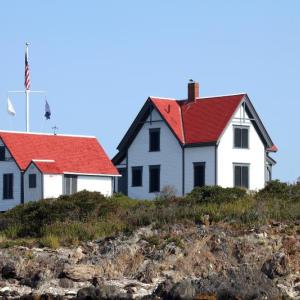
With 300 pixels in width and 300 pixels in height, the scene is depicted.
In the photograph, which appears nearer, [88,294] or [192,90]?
[88,294]

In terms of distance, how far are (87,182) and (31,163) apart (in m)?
3.84

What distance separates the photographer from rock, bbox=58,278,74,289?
2858 centimetres

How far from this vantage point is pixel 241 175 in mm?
57406

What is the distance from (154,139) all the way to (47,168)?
6380mm

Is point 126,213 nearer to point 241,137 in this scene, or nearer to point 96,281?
point 96,281

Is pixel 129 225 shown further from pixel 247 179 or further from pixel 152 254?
pixel 247 179

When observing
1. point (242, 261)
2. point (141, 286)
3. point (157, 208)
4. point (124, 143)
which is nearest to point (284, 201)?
point (157, 208)

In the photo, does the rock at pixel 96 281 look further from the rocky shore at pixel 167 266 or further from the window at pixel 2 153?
the window at pixel 2 153

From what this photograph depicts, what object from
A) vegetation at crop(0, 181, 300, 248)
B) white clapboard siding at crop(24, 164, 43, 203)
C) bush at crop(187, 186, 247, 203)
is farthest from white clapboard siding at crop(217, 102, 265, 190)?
bush at crop(187, 186, 247, 203)

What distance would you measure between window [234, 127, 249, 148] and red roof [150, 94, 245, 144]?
1109mm

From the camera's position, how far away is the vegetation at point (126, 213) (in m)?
34.6

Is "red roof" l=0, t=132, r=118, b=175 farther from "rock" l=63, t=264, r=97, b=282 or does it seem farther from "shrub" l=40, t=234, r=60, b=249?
"rock" l=63, t=264, r=97, b=282

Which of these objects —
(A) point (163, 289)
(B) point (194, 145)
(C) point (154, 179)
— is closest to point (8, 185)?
(C) point (154, 179)

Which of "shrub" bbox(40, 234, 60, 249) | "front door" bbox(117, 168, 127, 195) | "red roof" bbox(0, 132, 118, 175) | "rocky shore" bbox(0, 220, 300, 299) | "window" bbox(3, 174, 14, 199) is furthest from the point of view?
"front door" bbox(117, 168, 127, 195)
